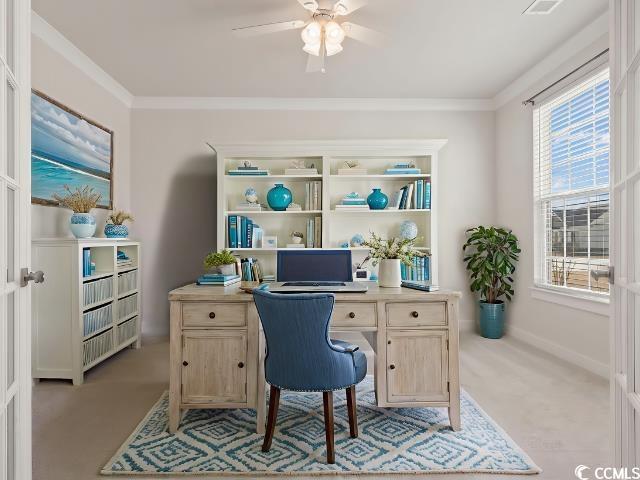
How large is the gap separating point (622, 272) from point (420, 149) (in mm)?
3241

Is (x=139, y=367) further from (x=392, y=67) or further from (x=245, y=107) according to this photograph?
(x=392, y=67)

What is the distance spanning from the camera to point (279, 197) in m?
4.21

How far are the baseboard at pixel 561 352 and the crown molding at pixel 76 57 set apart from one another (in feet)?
16.1

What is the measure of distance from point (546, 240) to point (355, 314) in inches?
103

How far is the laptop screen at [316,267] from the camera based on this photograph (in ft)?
8.07

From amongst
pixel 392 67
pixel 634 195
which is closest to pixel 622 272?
pixel 634 195

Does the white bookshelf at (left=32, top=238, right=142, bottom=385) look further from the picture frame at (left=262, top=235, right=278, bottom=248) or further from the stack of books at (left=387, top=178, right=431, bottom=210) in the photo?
the stack of books at (left=387, top=178, right=431, bottom=210)

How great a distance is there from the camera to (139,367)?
3.38 m

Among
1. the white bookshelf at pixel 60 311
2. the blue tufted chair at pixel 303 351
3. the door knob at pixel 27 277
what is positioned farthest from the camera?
the white bookshelf at pixel 60 311

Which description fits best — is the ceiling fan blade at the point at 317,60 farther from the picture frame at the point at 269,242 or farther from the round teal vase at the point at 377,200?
the picture frame at the point at 269,242

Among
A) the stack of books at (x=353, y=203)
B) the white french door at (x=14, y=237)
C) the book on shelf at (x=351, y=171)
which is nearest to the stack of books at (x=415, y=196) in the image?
the stack of books at (x=353, y=203)

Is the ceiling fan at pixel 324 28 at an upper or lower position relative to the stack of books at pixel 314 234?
upper

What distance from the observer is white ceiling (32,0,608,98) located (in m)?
2.81

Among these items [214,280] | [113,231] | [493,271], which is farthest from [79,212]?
[493,271]
